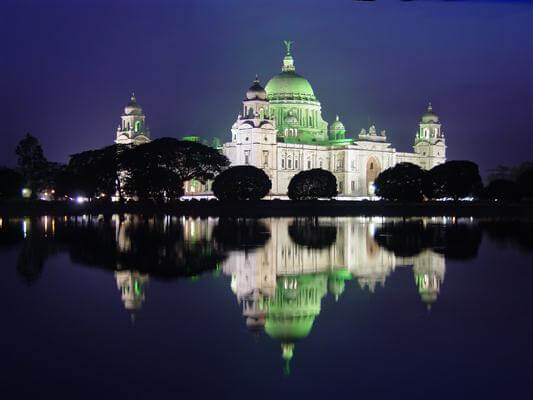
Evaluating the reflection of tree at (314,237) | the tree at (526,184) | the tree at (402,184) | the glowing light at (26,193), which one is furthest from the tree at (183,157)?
the reflection of tree at (314,237)

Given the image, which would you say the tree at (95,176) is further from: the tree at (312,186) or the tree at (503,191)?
the tree at (503,191)

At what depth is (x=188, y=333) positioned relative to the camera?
40.2 ft

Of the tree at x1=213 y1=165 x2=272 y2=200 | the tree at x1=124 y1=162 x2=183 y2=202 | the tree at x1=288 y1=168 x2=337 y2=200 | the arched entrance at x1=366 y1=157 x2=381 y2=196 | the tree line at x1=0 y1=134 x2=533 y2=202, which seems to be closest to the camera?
the tree at x1=124 y1=162 x2=183 y2=202

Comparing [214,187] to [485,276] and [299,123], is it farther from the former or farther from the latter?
[485,276]

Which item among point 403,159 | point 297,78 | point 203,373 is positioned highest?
point 297,78

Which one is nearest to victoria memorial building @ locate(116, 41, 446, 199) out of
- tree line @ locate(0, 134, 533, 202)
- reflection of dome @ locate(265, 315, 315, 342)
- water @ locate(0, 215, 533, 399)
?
tree line @ locate(0, 134, 533, 202)

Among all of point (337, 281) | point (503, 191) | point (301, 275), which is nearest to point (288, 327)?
point (337, 281)

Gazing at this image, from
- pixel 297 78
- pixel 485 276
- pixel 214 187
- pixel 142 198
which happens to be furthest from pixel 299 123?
pixel 485 276

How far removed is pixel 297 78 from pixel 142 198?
3992 cm

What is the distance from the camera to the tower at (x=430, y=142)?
11219cm

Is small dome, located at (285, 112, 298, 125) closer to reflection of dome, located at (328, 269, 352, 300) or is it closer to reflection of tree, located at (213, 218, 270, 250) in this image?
reflection of tree, located at (213, 218, 270, 250)

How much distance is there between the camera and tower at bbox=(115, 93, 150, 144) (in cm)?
10081

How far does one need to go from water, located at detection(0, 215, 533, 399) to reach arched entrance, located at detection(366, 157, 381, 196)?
262 ft

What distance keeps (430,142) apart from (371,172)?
12.1 meters
